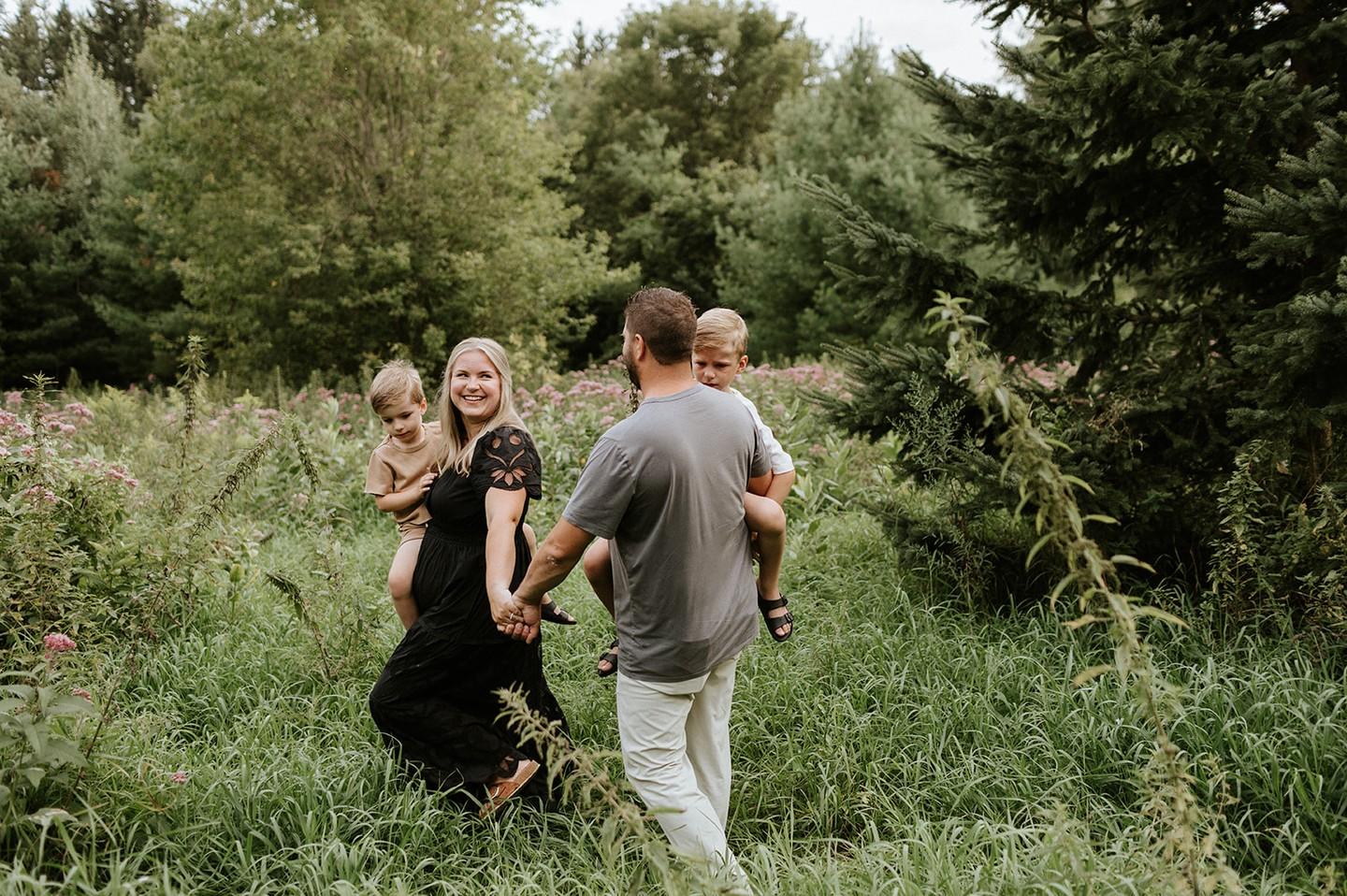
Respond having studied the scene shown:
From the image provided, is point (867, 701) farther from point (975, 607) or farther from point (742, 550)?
point (742, 550)

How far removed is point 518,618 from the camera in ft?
9.97

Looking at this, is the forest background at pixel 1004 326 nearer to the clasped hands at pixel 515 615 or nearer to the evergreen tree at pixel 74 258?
the clasped hands at pixel 515 615

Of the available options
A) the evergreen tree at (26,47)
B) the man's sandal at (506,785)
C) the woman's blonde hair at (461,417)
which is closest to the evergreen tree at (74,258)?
the evergreen tree at (26,47)

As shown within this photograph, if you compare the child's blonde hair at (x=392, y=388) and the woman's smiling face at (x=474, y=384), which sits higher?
the woman's smiling face at (x=474, y=384)

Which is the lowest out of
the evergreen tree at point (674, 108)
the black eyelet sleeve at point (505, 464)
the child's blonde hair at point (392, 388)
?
the black eyelet sleeve at point (505, 464)

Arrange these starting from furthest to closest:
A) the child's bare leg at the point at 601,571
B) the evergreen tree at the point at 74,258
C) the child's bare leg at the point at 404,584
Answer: the evergreen tree at the point at 74,258, the child's bare leg at the point at 404,584, the child's bare leg at the point at 601,571

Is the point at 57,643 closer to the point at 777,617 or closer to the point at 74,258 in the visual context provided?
the point at 777,617

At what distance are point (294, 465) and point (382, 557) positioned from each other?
2491 mm

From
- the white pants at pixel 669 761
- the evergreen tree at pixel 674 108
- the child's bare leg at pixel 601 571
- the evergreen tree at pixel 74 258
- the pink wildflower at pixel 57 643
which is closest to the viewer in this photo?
the white pants at pixel 669 761

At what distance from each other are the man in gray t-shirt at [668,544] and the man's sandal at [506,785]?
0.70 meters

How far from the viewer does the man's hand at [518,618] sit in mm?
3023

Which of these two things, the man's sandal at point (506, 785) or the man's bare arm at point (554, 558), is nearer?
the man's bare arm at point (554, 558)

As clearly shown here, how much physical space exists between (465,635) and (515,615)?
0.49 m

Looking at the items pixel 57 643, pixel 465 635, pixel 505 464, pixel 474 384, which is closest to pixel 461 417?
pixel 474 384
